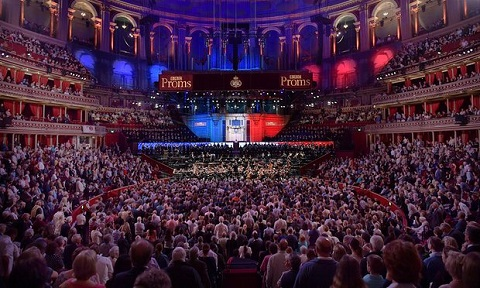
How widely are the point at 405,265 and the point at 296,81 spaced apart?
126ft

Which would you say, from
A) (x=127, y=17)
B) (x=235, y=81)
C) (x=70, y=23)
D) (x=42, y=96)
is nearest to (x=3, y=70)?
(x=42, y=96)

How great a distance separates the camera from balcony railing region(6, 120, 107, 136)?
26.5 metres

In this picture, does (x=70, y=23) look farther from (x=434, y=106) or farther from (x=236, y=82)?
(x=434, y=106)

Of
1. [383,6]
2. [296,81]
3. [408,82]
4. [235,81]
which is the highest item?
[383,6]

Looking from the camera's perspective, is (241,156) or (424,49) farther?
(424,49)

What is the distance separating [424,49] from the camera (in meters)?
36.2

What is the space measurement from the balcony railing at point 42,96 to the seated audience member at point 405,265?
28.6 meters

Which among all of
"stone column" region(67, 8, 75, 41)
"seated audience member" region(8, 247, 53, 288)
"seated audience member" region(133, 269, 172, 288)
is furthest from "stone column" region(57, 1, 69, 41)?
"seated audience member" region(133, 269, 172, 288)

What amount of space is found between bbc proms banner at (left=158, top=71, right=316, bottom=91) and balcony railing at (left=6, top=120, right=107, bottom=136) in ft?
28.2

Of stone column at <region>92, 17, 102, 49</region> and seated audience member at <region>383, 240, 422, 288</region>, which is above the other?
stone column at <region>92, 17, 102, 49</region>

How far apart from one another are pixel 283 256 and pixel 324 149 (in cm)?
2936

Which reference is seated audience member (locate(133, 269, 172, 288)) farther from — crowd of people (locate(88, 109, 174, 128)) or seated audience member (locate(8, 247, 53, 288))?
crowd of people (locate(88, 109, 174, 128))

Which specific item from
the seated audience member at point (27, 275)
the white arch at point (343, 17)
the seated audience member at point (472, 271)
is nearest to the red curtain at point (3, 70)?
the seated audience member at point (27, 275)

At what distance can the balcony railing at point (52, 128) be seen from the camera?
87.0ft
